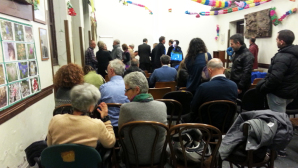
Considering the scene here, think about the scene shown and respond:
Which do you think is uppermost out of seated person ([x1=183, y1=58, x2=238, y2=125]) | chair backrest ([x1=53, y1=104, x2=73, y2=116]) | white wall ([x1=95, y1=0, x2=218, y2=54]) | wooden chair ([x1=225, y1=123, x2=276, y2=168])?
white wall ([x1=95, y1=0, x2=218, y2=54])

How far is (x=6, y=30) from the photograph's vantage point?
1.84m

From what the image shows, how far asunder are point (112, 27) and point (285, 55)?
7.78 meters

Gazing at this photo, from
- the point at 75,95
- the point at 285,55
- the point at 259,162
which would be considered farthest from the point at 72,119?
the point at 285,55

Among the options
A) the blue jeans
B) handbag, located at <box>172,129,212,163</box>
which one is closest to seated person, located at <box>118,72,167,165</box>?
handbag, located at <box>172,129,212,163</box>

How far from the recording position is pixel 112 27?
9.24 metres

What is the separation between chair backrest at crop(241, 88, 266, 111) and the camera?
271cm

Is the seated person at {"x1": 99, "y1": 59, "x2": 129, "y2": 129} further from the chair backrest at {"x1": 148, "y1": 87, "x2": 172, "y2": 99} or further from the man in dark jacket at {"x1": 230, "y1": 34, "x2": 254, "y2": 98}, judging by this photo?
the man in dark jacket at {"x1": 230, "y1": 34, "x2": 254, "y2": 98}

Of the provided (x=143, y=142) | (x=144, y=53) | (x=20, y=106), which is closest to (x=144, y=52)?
(x=144, y=53)

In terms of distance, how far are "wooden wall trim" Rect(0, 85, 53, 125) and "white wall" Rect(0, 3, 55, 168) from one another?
0.13 feet

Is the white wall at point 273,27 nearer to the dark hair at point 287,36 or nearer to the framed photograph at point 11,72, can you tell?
the dark hair at point 287,36

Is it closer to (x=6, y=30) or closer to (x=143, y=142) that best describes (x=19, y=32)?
(x=6, y=30)

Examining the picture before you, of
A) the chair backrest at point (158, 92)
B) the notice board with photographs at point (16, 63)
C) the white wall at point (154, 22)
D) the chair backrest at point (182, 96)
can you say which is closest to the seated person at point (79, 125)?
the notice board with photographs at point (16, 63)

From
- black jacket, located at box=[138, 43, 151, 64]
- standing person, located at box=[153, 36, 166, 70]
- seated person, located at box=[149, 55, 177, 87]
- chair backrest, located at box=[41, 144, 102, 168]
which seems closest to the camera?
chair backrest, located at box=[41, 144, 102, 168]

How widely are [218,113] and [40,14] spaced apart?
2.45 m
